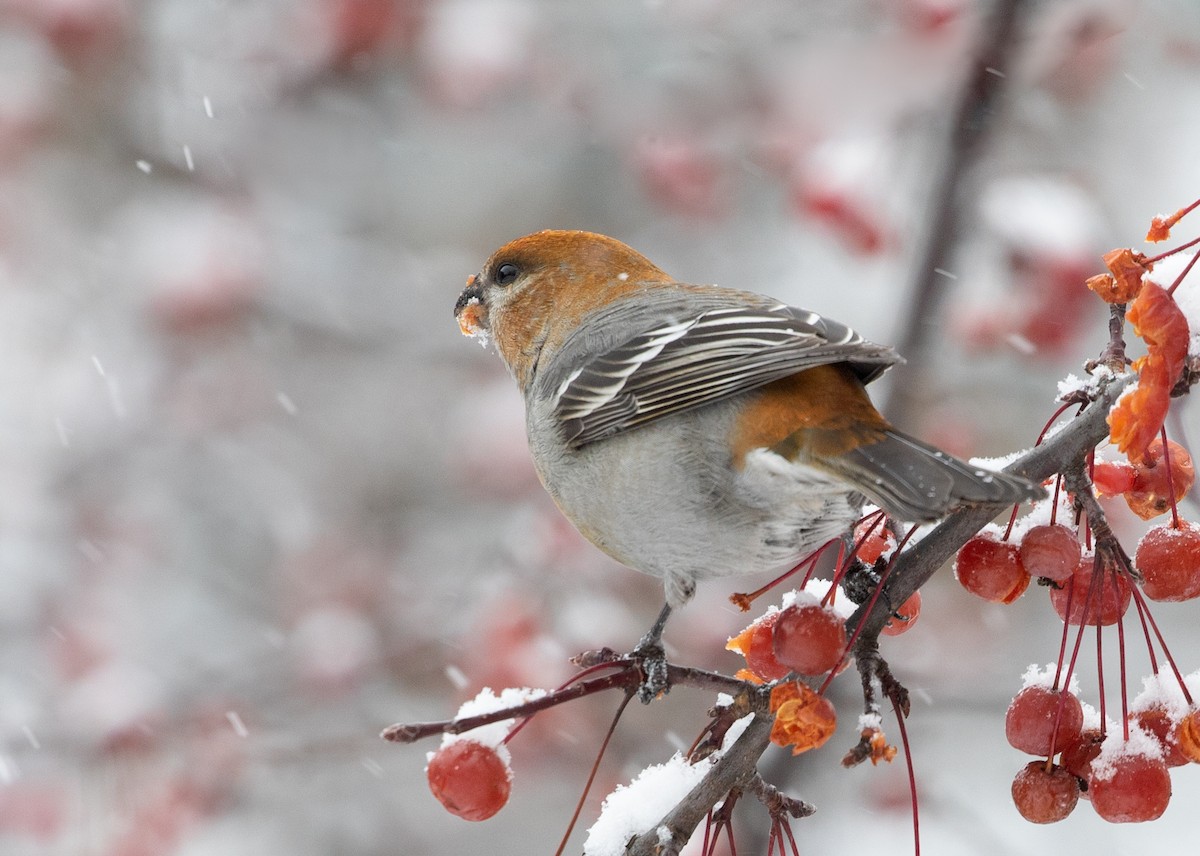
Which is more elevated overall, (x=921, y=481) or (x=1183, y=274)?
(x=1183, y=274)

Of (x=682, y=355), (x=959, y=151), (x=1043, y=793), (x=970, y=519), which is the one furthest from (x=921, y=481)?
(x=959, y=151)

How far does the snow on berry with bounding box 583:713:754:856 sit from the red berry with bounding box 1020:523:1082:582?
1.77ft

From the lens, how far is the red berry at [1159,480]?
2012 mm

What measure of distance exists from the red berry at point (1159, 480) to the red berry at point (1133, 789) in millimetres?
440

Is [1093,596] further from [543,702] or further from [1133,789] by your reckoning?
[543,702]

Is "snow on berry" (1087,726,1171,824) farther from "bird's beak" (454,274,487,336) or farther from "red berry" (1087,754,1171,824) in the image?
"bird's beak" (454,274,487,336)

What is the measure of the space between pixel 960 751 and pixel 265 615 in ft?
13.0

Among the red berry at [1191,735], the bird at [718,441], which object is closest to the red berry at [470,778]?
the bird at [718,441]

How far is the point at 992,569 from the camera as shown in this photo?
2.04 m

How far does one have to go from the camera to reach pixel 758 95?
18.3ft

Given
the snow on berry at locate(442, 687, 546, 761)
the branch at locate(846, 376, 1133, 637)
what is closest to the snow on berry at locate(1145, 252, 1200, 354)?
the branch at locate(846, 376, 1133, 637)

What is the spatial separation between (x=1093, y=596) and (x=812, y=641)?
51 centimetres

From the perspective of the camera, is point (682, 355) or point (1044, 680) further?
point (682, 355)

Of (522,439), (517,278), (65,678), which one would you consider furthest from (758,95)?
(65,678)
